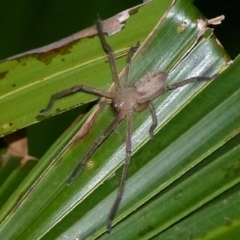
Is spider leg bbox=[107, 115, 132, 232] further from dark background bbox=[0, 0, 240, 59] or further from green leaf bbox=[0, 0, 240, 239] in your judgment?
dark background bbox=[0, 0, 240, 59]

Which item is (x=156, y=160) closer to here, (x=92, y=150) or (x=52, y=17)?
(x=92, y=150)

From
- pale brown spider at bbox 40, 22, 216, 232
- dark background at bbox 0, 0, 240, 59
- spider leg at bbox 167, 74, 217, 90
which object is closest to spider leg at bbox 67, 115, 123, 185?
pale brown spider at bbox 40, 22, 216, 232

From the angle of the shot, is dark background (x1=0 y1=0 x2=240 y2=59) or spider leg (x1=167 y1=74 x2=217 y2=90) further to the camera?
dark background (x1=0 y1=0 x2=240 y2=59)

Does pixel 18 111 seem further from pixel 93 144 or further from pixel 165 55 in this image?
pixel 165 55

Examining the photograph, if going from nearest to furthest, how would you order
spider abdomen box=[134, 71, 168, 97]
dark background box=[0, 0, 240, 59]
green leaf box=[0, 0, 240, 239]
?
1. green leaf box=[0, 0, 240, 239]
2. spider abdomen box=[134, 71, 168, 97]
3. dark background box=[0, 0, 240, 59]

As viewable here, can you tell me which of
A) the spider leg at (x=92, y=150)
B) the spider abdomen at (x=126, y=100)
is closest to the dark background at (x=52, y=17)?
the spider abdomen at (x=126, y=100)

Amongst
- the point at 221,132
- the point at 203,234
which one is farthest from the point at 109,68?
the point at 203,234
